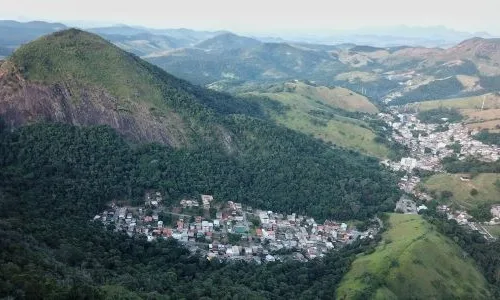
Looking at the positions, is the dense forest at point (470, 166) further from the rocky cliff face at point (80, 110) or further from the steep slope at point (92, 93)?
the rocky cliff face at point (80, 110)

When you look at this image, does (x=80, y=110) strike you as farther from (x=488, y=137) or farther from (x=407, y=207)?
(x=488, y=137)

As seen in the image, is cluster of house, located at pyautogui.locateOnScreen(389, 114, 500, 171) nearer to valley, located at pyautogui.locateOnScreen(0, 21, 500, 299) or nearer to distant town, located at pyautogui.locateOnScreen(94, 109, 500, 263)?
valley, located at pyautogui.locateOnScreen(0, 21, 500, 299)

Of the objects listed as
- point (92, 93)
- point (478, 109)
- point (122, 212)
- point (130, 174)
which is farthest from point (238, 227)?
point (478, 109)

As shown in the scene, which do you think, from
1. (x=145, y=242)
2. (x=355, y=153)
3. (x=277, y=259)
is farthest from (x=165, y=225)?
(x=355, y=153)

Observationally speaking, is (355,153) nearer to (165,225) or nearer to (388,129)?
(388,129)

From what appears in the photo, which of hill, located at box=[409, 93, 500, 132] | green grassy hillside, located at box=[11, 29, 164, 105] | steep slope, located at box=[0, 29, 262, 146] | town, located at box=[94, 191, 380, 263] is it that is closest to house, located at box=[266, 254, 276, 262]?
town, located at box=[94, 191, 380, 263]

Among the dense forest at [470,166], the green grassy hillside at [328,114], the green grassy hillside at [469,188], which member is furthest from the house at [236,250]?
the green grassy hillside at [328,114]

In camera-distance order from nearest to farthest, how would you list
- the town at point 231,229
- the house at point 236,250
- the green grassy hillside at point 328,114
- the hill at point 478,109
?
the house at point 236,250 < the town at point 231,229 < the green grassy hillside at point 328,114 < the hill at point 478,109
